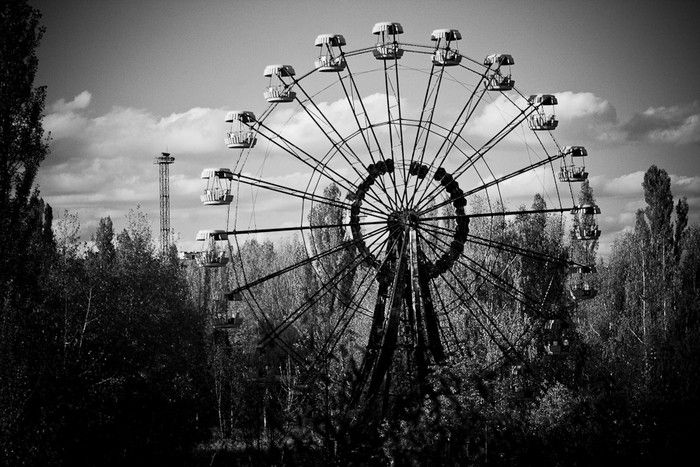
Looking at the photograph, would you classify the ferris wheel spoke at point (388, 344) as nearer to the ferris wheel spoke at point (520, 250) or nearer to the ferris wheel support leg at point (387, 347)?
the ferris wheel support leg at point (387, 347)

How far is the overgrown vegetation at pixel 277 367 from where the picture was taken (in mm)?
22328

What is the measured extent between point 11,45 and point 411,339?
47.7 feet

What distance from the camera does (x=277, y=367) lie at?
4550cm

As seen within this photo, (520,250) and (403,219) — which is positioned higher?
(403,219)

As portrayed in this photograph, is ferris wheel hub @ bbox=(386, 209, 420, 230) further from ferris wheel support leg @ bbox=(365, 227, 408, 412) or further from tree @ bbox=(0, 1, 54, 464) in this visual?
tree @ bbox=(0, 1, 54, 464)

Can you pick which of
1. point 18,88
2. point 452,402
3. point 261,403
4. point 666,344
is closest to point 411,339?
point 452,402

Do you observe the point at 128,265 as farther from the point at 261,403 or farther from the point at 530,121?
the point at 530,121

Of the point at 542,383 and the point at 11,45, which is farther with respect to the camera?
the point at 542,383

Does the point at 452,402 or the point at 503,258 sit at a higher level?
the point at 503,258

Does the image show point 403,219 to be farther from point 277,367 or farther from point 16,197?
point 277,367

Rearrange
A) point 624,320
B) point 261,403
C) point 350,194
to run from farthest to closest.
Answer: point 624,320
point 261,403
point 350,194

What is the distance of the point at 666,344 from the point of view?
3853 cm

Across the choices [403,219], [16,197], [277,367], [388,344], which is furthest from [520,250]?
[277,367]

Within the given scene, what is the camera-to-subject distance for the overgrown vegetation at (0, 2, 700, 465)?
22.3 m
